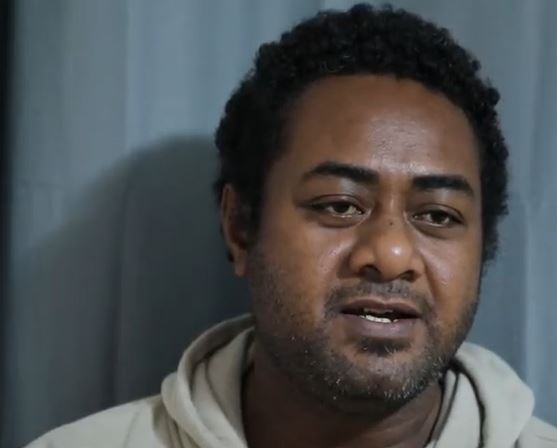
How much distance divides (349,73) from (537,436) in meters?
0.50

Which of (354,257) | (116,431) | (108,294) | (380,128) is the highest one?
(380,128)

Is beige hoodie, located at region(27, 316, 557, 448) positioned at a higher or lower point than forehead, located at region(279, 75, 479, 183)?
lower

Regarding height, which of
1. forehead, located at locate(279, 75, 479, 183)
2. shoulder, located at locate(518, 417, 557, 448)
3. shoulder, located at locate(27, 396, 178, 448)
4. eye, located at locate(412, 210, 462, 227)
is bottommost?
shoulder, located at locate(27, 396, 178, 448)

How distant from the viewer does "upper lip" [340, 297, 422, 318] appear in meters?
1.07

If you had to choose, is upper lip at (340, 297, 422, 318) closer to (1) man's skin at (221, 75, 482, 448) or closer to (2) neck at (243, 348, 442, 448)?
(1) man's skin at (221, 75, 482, 448)

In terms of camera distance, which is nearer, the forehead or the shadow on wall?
the forehead

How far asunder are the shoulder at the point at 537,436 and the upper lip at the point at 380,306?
0.23m

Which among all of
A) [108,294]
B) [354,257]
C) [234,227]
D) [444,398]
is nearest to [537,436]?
[444,398]

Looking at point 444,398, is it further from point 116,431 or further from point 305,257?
point 116,431

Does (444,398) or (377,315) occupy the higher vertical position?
(377,315)

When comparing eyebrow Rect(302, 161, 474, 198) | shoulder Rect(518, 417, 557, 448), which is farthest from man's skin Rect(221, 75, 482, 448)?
shoulder Rect(518, 417, 557, 448)

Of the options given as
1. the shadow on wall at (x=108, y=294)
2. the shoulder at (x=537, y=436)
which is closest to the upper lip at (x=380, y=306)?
the shoulder at (x=537, y=436)

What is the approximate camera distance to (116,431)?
121 cm

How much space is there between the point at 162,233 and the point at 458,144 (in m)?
0.45
